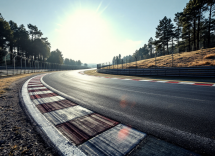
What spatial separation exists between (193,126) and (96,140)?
5.98 ft

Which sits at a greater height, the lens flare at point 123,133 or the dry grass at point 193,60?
the dry grass at point 193,60

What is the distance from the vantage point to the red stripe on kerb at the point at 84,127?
172 centimetres

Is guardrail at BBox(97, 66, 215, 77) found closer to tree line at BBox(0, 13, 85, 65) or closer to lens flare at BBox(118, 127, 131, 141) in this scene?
lens flare at BBox(118, 127, 131, 141)

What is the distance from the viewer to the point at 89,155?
1.34 m

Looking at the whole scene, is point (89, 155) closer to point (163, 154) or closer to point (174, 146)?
point (163, 154)

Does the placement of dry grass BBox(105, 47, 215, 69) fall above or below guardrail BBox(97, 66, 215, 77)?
above

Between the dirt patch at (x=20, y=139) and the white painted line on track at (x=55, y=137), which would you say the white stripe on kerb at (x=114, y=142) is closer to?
the white painted line on track at (x=55, y=137)

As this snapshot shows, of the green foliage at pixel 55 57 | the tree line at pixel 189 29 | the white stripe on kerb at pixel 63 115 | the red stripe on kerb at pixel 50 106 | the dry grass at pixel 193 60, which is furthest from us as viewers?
the green foliage at pixel 55 57

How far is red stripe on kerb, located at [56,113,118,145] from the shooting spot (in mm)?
1721

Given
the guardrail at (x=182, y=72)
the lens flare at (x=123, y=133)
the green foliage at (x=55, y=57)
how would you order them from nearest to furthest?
the lens flare at (x=123, y=133) → the guardrail at (x=182, y=72) → the green foliage at (x=55, y=57)

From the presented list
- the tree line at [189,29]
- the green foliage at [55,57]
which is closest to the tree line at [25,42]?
the green foliage at [55,57]

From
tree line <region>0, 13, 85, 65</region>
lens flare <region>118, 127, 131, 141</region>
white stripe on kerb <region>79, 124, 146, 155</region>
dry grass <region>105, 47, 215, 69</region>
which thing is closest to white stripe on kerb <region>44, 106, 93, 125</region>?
white stripe on kerb <region>79, 124, 146, 155</region>

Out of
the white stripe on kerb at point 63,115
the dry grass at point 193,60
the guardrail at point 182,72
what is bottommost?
the white stripe on kerb at point 63,115

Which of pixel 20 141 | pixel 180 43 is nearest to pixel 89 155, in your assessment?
pixel 20 141
